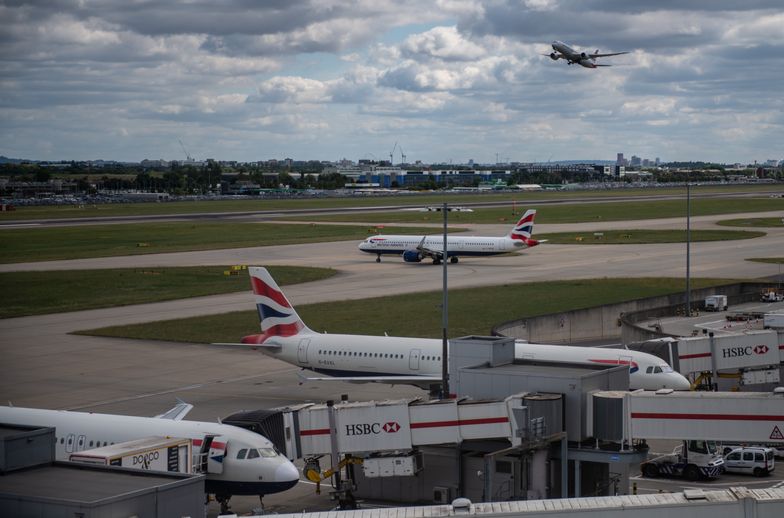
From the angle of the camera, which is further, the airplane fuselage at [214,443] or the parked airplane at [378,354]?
the parked airplane at [378,354]

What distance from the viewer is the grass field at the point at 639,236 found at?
16812 centimetres

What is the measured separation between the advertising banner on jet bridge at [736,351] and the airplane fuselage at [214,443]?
84.2 feet

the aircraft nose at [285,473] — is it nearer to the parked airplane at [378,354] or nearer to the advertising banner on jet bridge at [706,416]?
the advertising banner on jet bridge at [706,416]

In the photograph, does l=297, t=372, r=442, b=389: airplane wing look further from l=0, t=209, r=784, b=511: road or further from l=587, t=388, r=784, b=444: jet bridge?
l=587, t=388, r=784, b=444: jet bridge

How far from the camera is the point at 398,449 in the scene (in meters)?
38.1

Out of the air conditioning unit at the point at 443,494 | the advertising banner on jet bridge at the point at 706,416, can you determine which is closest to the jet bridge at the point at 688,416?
the advertising banner on jet bridge at the point at 706,416

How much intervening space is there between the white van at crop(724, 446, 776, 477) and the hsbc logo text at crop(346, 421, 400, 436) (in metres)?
15.7

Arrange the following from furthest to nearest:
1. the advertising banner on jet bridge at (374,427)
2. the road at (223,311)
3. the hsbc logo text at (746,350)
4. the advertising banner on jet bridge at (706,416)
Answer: the road at (223,311) < the hsbc logo text at (746,350) < the advertising banner on jet bridge at (374,427) < the advertising banner on jet bridge at (706,416)

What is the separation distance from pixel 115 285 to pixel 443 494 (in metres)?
84.1

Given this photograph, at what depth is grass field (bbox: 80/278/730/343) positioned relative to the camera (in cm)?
8375

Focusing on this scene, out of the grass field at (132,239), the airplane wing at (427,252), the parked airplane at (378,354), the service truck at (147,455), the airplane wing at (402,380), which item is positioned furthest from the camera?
the grass field at (132,239)

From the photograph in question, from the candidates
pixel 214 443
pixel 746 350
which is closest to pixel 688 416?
pixel 214 443

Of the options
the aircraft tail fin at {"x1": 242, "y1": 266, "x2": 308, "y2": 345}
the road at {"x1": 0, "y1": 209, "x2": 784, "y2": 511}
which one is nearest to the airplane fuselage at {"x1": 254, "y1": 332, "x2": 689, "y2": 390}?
the aircraft tail fin at {"x1": 242, "y1": 266, "x2": 308, "y2": 345}

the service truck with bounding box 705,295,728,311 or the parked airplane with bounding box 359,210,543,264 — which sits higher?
the parked airplane with bounding box 359,210,543,264
